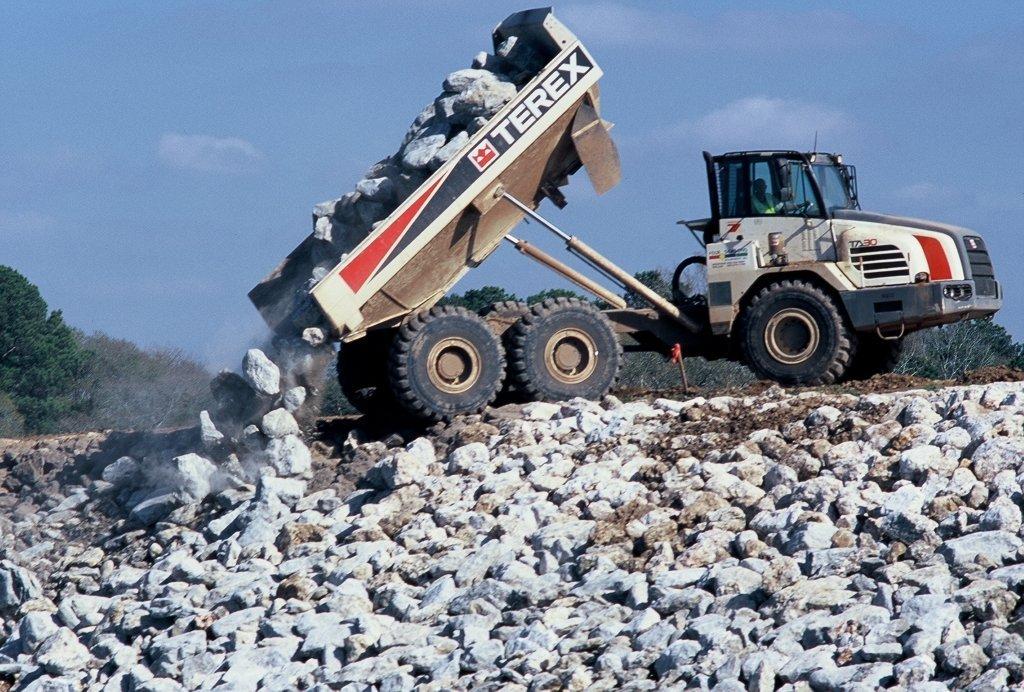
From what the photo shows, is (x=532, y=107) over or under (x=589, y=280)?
over

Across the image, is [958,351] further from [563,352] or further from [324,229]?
[324,229]

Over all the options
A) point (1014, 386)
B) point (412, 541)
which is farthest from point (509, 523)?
point (1014, 386)

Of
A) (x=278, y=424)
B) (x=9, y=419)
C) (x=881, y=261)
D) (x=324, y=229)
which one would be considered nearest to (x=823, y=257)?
(x=881, y=261)

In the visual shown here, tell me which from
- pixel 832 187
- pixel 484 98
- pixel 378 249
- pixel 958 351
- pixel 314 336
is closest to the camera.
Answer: pixel 378 249

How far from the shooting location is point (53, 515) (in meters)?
15.8

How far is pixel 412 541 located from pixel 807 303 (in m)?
5.42

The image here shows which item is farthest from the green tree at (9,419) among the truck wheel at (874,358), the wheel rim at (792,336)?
the wheel rim at (792,336)

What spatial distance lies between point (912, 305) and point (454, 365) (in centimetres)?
453

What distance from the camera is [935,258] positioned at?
1634 cm

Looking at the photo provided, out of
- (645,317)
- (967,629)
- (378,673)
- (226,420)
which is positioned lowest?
(967,629)

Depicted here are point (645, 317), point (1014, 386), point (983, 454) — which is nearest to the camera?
point (983, 454)

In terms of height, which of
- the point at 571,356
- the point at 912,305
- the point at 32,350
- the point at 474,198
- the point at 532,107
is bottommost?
the point at 912,305

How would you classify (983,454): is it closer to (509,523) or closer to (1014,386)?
(1014,386)

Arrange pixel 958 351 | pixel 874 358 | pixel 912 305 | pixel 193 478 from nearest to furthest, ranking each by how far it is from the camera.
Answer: pixel 193 478 < pixel 912 305 < pixel 874 358 < pixel 958 351
